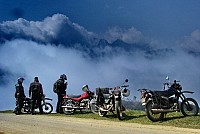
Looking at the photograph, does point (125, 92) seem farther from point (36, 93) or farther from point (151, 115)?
point (36, 93)

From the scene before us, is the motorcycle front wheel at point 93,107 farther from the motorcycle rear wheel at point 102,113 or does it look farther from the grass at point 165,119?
the motorcycle rear wheel at point 102,113

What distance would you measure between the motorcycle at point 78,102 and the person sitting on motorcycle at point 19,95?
3.27 m

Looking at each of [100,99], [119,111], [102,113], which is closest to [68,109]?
[100,99]

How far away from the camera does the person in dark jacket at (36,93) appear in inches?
894

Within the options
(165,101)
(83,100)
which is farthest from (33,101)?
(165,101)

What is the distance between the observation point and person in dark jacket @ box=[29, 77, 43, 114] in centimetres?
2272

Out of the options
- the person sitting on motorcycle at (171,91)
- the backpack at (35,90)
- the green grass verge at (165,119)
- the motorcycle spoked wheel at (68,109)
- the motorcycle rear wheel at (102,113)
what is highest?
the backpack at (35,90)

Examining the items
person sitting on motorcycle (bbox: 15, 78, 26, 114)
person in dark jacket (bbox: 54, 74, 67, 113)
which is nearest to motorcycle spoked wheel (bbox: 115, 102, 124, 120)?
person in dark jacket (bbox: 54, 74, 67, 113)

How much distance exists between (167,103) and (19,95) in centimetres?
1030

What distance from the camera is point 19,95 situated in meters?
23.5

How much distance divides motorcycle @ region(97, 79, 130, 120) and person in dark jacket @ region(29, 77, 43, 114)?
526cm

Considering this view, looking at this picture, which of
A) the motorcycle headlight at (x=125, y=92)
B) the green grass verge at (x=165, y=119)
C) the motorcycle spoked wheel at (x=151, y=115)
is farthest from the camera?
the motorcycle headlight at (x=125, y=92)

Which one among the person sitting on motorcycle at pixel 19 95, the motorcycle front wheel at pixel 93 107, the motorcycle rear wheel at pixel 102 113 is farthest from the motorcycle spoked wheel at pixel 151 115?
the person sitting on motorcycle at pixel 19 95

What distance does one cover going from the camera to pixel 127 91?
17578mm
